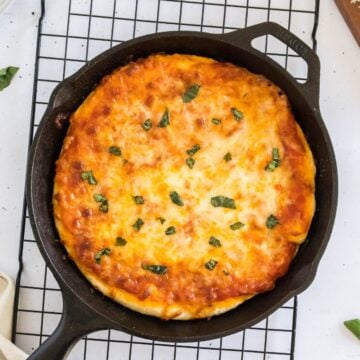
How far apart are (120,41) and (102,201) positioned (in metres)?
0.63

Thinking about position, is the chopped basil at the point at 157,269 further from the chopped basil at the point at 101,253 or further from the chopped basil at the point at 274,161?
the chopped basil at the point at 274,161

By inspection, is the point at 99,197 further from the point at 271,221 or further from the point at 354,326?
the point at 354,326

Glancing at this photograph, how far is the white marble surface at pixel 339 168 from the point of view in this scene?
267 centimetres

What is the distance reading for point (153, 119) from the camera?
7.82ft

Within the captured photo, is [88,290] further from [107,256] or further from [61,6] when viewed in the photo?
[61,6]

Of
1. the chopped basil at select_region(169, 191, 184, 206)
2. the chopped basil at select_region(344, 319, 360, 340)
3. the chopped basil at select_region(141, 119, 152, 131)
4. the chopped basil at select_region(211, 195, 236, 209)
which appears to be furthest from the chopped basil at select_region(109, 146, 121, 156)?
the chopped basil at select_region(344, 319, 360, 340)

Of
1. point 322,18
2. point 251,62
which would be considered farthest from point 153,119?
point 322,18

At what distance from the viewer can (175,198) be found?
92.7 inches

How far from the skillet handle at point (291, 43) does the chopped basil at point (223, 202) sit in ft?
1.28

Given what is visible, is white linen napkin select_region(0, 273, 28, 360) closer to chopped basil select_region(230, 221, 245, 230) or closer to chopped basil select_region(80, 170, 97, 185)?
chopped basil select_region(80, 170, 97, 185)

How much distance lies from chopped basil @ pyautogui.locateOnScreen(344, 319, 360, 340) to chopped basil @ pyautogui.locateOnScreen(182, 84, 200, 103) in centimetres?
97

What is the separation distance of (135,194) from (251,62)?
1.83 ft

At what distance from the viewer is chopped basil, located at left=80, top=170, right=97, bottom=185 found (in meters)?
2.38

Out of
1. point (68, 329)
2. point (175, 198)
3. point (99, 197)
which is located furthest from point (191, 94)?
point (68, 329)
